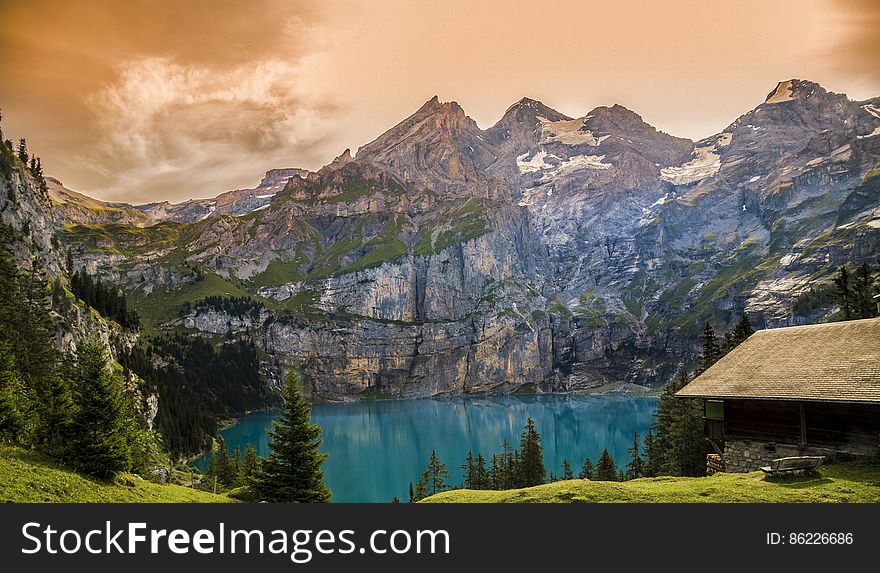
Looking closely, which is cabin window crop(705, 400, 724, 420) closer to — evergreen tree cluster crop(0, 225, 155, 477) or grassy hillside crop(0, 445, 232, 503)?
grassy hillside crop(0, 445, 232, 503)

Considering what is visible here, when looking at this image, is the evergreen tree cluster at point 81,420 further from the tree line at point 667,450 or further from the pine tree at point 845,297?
the pine tree at point 845,297

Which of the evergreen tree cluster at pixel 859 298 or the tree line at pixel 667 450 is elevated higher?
the evergreen tree cluster at pixel 859 298

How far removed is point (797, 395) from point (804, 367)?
2.89 metres

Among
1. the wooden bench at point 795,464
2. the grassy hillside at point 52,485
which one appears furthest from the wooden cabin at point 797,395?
the grassy hillside at point 52,485

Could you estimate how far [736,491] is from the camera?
18.7m

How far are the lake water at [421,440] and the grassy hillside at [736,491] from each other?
51.6 meters

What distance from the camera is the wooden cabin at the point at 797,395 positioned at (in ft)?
75.4

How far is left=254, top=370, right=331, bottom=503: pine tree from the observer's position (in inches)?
1104

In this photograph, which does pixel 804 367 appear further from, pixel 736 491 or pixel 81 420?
pixel 81 420

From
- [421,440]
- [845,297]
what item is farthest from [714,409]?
[421,440]
